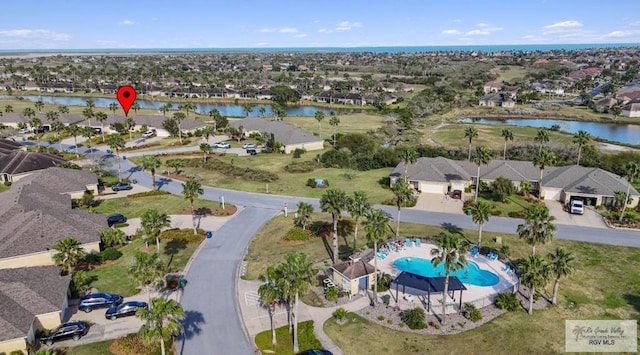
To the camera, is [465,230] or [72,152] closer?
[465,230]

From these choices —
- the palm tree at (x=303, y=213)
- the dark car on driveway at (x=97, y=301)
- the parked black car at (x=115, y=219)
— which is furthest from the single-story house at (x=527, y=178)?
the dark car on driveway at (x=97, y=301)

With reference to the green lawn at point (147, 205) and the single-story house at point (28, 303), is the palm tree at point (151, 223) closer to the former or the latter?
the single-story house at point (28, 303)

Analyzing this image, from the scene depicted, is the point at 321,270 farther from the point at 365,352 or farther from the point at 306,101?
the point at 306,101

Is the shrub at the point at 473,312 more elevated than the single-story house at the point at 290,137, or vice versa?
the single-story house at the point at 290,137

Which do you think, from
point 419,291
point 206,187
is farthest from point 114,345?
point 206,187

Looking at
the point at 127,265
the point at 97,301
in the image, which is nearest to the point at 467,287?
the point at 97,301
